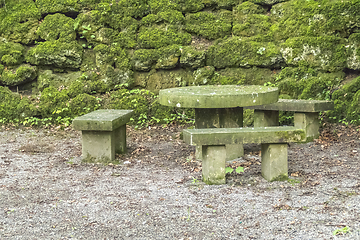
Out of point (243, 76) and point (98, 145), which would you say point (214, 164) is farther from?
point (243, 76)

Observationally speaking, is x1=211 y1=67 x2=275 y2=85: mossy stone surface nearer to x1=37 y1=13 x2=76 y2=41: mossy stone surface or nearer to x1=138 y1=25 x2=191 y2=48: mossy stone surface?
x1=138 y1=25 x2=191 y2=48: mossy stone surface

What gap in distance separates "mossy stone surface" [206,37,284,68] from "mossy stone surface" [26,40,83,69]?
2.80 meters

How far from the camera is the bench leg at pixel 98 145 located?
15.9ft

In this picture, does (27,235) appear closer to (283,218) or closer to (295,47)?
(283,218)

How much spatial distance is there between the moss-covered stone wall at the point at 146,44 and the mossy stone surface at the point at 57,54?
0.02 metres

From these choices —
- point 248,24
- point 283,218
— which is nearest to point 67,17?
point 248,24

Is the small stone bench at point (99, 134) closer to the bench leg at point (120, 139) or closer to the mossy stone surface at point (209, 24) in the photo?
the bench leg at point (120, 139)

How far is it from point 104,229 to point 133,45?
5.41 m

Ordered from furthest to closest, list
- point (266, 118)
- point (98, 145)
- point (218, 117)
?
point (266, 118), point (98, 145), point (218, 117)

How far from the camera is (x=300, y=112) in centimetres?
589

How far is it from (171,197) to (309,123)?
10.5 feet

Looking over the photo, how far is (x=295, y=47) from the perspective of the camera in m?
7.00

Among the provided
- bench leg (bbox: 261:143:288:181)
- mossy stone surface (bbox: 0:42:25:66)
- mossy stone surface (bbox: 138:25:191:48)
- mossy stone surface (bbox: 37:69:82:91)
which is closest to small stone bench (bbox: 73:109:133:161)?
bench leg (bbox: 261:143:288:181)

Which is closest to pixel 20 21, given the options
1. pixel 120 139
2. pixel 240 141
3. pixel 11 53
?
pixel 11 53
